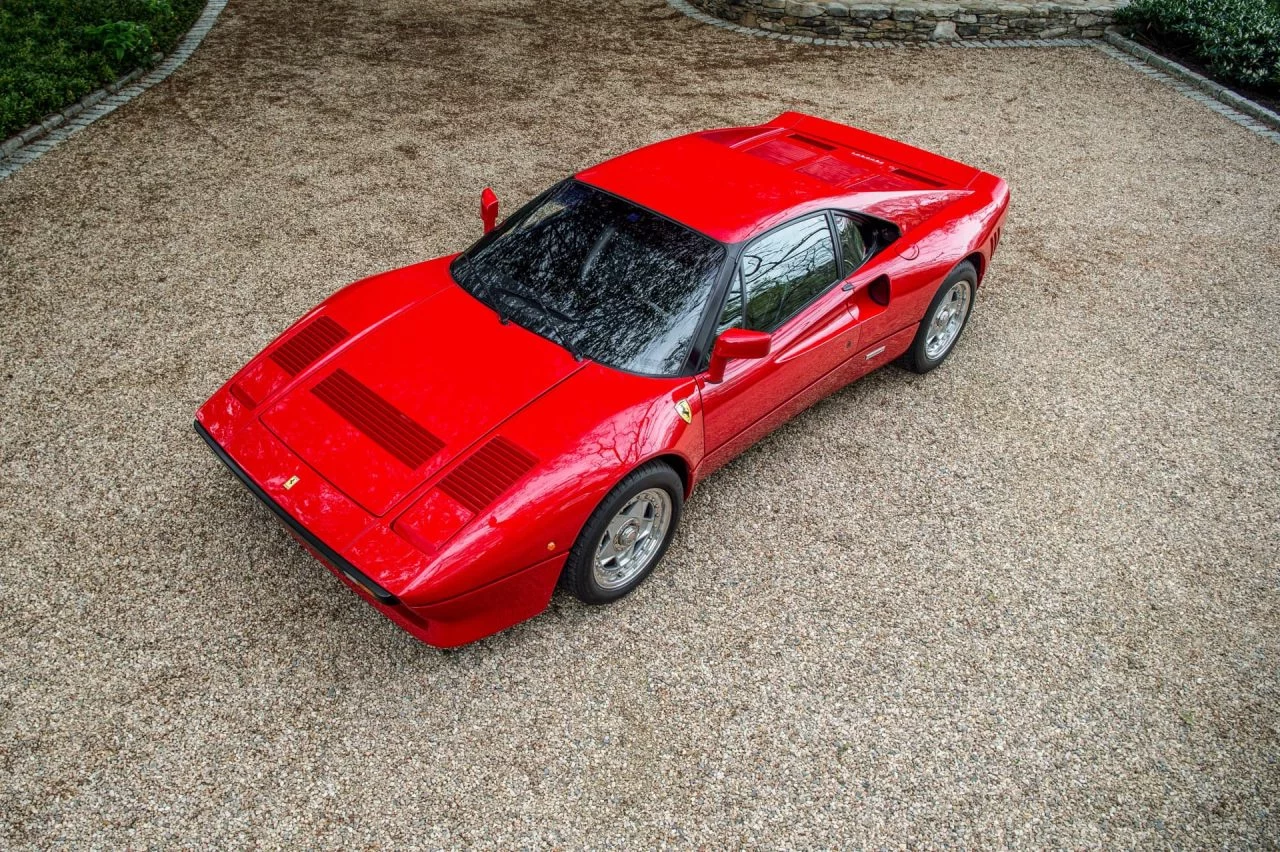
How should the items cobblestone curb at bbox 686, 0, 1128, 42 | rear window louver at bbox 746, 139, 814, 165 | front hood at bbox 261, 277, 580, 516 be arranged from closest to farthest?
front hood at bbox 261, 277, 580, 516
rear window louver at bbox 746, 139, 814, 165
cobblestone curb at bbox 686, 0, 1128, 42

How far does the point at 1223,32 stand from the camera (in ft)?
31.3

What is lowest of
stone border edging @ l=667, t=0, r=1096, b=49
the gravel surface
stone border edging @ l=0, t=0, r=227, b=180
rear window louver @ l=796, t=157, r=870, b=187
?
the gravel surface

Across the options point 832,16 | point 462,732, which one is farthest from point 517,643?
point 832,16

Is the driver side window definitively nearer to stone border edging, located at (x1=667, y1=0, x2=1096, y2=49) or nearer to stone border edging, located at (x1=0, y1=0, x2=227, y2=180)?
stone border edging, located at (x1=0, y1=0, x2=227, y2=180)

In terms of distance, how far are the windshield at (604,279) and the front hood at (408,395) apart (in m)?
0.14

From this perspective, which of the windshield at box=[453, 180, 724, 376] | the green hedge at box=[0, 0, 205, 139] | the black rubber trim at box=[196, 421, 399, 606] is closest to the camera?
the black rubber trim at box=[196, 421, 399, 606]

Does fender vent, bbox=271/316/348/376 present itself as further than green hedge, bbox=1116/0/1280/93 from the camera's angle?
No

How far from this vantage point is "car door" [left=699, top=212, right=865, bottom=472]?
382 cm

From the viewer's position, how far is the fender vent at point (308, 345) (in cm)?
375

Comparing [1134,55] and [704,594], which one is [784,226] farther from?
[1134,55]

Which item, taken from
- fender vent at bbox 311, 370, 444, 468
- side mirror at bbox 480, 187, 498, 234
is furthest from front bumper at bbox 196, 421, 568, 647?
side mirror at bbox 480, 187, 498, 234

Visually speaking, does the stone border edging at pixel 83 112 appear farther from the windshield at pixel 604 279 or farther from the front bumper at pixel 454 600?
the front bumper at pixel 454 600

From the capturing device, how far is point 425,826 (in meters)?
2.96

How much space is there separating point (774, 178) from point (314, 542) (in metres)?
2.76
